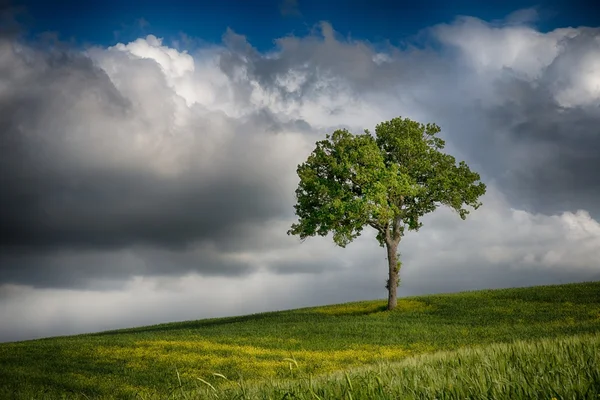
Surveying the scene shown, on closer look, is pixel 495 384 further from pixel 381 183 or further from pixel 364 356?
pixel 381 183

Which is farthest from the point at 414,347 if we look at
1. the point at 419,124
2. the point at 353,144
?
the point at 419,124

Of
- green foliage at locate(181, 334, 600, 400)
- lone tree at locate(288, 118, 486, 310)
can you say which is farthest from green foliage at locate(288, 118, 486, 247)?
green foliage at locate(181, 334, 600, 400)

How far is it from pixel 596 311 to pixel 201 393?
125ft

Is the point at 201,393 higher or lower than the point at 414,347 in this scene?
higher

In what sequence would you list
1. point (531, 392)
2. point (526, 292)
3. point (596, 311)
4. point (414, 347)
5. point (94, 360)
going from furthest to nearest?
point (526, 292), point (596, 311), point (414, 347), point (94, 360), point (531, 392)

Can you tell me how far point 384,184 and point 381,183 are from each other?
1.36ft

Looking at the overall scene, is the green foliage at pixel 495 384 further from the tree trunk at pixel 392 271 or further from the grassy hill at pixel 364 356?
the tree trunk at pixel 392 271

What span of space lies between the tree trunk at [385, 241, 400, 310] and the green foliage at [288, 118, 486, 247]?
0.68 meters

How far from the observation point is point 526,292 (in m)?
46.9

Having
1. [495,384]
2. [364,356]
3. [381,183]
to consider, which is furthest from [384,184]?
[495,384]

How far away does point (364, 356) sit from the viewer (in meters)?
24.5

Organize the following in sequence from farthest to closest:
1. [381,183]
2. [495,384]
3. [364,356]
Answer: [381,183] → [364,356] → [495,384]

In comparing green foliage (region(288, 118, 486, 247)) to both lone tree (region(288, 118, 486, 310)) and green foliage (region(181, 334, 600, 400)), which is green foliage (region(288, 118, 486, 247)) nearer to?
lone tree (region(288, 118, 486, 310))

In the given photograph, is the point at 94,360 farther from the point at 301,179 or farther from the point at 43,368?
the point at 301,179
